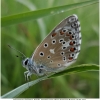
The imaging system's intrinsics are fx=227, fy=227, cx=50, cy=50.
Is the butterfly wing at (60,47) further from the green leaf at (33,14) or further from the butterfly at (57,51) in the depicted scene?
the green leaf at (33,14)

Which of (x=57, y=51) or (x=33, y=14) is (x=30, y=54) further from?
(x=33, y=14)

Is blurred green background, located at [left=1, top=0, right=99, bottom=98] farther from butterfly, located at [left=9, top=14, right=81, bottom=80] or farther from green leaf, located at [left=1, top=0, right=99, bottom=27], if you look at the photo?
green leaf, located at [left=1, top=0, right=99, bottom=27]

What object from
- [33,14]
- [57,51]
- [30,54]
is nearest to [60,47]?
[57,51]

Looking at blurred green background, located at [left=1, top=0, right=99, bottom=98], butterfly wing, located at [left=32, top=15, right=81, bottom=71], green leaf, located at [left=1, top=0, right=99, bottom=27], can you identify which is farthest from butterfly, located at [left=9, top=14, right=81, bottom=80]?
blurred green background, located at [left=1, top=0, right=99, bottom=98]

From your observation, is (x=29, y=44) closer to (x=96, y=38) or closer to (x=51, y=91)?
(x=51, y=91)

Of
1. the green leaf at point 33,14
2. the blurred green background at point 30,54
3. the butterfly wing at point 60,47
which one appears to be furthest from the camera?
the blurred green background at point 30,54

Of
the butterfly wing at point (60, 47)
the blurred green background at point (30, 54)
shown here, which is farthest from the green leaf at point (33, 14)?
the blurred green background at point (30, 54)

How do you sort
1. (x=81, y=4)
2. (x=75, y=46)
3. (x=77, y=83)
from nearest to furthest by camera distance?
1. (x=81, y=4)
2. (x=75, y=46)
3. (x=77, y=83)

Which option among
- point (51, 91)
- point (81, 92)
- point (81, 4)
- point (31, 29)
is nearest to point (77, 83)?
point (81, 92)
